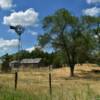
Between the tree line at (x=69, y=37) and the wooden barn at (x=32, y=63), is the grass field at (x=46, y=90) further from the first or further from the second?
the wooden barn at (x=32, y=63)

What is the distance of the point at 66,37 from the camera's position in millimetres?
60625

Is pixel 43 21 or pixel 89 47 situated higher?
pixel 43 21

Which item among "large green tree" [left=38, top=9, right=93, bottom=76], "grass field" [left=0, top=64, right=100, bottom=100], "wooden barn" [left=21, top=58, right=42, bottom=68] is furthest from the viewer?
"wooden barn" [left=21, top=58, right=42, bottom=68]

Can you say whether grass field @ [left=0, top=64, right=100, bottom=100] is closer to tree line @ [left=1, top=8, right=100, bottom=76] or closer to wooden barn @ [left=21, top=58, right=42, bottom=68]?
tree line @ [left=1, top=8, right=100, bottom=76]

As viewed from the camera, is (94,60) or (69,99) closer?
(69,99)

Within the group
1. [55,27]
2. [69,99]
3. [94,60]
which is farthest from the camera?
[94,60]

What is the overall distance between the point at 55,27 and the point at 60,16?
85.6 inches

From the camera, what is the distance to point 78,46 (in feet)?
197

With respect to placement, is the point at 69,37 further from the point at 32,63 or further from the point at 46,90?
the point at 32,63

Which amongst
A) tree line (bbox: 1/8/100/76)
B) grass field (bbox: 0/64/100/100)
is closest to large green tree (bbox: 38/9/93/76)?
tree line (bbox: 1/8/100/76)

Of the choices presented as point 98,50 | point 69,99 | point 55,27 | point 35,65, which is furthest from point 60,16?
point 35,65

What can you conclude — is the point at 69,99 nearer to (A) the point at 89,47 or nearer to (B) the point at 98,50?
(A) the point at 89,47

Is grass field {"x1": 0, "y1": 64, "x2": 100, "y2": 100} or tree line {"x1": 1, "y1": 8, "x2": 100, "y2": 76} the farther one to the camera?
tree line {"x1": 1, "y1": 8, "x2": 100, "y2": 76}

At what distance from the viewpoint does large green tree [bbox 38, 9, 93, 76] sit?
60.2 meters
